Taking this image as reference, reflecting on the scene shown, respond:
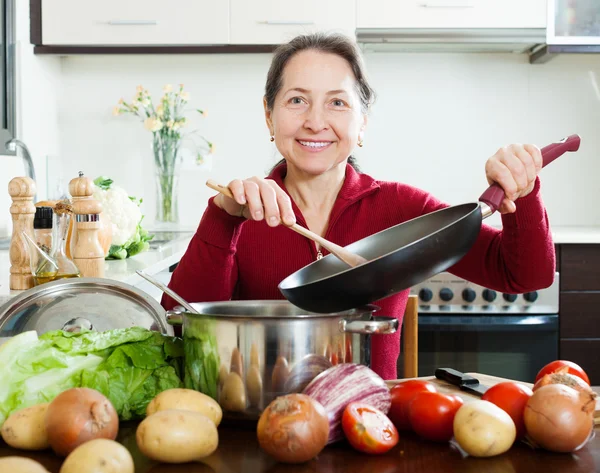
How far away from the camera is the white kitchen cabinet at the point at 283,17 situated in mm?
2789

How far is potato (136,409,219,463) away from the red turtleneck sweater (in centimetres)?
54

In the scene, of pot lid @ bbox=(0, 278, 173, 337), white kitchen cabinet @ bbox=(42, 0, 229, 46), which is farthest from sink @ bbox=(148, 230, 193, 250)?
pot lid @ bbox=(0, 278, 173, 337)

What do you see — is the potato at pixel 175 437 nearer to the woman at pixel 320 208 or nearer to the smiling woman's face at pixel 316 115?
the woman at pixel 320 208

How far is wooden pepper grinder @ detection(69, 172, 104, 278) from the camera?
1590mm

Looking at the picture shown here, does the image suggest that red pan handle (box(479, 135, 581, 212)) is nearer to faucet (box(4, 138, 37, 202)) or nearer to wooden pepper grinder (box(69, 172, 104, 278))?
wooden pepper grinder (box(69, 172, 104, 278))

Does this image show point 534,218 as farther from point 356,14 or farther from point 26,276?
point 356,14

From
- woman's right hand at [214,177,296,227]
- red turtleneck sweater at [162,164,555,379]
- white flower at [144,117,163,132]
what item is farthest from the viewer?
white flower at [144,117,163,132]

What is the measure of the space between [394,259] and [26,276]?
0.95 m

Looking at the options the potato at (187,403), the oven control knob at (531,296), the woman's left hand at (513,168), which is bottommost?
the oven control knob at (531,296)

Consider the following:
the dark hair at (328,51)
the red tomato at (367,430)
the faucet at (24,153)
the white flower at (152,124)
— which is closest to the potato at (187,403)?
the red tomato at (367,430)

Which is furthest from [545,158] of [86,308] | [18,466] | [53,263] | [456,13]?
[456,13]

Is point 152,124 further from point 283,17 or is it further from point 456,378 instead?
point 456,378

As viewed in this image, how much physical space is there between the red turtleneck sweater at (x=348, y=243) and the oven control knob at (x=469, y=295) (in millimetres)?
1014

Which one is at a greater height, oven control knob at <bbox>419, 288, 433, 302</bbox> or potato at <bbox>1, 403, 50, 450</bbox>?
potato at <bbox>1, 403, 50, 450</bbox>
